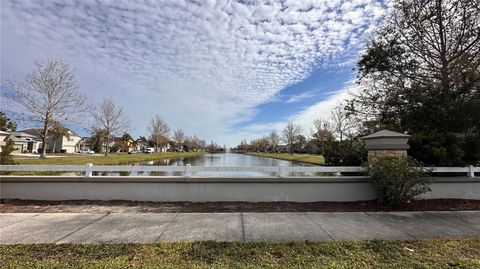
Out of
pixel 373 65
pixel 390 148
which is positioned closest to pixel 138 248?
pixel 390 148

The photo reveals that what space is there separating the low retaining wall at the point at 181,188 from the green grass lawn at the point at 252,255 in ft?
10.1

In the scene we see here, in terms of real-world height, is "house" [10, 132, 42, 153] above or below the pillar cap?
above

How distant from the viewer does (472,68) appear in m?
8.78

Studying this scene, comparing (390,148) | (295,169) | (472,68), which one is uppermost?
(472,68)

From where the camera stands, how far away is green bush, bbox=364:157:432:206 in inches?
248

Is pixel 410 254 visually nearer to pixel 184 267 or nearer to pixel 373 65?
pixel 184 267

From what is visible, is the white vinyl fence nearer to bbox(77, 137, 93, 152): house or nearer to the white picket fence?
the white picket fence

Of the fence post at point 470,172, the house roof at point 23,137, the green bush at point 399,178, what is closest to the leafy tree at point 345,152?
the green bush at point 399,178

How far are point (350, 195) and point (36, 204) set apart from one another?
8.50 m

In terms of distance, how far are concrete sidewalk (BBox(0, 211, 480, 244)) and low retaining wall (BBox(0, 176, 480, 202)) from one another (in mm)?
1237

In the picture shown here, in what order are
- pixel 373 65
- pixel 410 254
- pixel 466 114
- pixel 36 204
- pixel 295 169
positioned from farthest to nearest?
pixel 373 65 → pixel 466 114 → pixel 295 169 → pixel 36 204 → pixel 410 254

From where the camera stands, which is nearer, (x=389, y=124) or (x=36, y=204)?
(x=36, y=204)

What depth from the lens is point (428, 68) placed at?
1029cm

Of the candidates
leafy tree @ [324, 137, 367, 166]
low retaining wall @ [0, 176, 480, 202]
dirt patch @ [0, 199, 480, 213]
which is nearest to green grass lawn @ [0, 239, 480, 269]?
dirt patch @ [0, 199, 480, 213]
